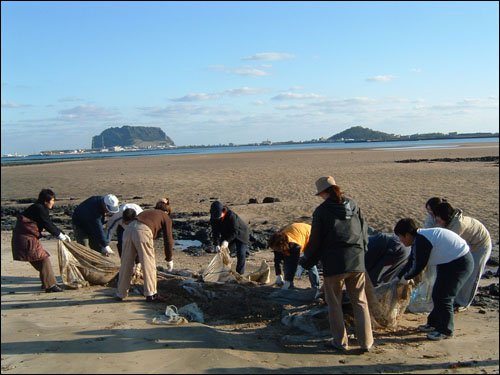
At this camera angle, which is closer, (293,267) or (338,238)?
(338,238)

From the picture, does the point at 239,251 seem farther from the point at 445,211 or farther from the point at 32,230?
the point at 445,211

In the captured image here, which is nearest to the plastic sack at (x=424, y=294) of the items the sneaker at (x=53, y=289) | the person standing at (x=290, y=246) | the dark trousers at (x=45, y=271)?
the person standing at (x=290, y=246)

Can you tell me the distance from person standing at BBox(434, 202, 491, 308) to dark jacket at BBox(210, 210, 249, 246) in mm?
3155

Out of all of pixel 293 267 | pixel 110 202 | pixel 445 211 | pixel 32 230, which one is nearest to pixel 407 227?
pixel 445 211

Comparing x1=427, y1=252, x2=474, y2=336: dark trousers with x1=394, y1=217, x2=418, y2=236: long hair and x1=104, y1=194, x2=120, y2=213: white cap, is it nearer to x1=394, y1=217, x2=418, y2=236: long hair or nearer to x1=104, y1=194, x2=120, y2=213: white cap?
x1=394, y1=217, x2=418, y2=236: long hair

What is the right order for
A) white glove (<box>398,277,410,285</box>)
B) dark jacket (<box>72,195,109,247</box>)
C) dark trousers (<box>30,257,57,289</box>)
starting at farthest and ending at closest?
dark jacket (<box>72,195,109,247</box>) < dark trousers (<box>30,257,57,289</box>) < white glove (<box>398,277,410,285</box>)

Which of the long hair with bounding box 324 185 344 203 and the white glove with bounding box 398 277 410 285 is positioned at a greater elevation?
the long hair with bounding box 324 185 344 203

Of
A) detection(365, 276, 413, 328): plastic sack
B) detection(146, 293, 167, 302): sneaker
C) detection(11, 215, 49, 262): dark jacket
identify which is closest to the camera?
detection(365, 276, 413, 328): plastic sack

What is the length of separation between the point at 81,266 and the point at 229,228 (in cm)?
249

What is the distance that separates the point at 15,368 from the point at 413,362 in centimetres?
388

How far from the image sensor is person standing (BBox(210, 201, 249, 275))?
7445 millimetres

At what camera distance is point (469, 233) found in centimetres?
585

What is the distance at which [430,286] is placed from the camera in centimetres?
588

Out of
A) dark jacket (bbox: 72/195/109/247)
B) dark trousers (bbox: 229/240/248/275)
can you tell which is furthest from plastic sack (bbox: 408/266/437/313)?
dark jacket (bbox: 72/195/109/247)
